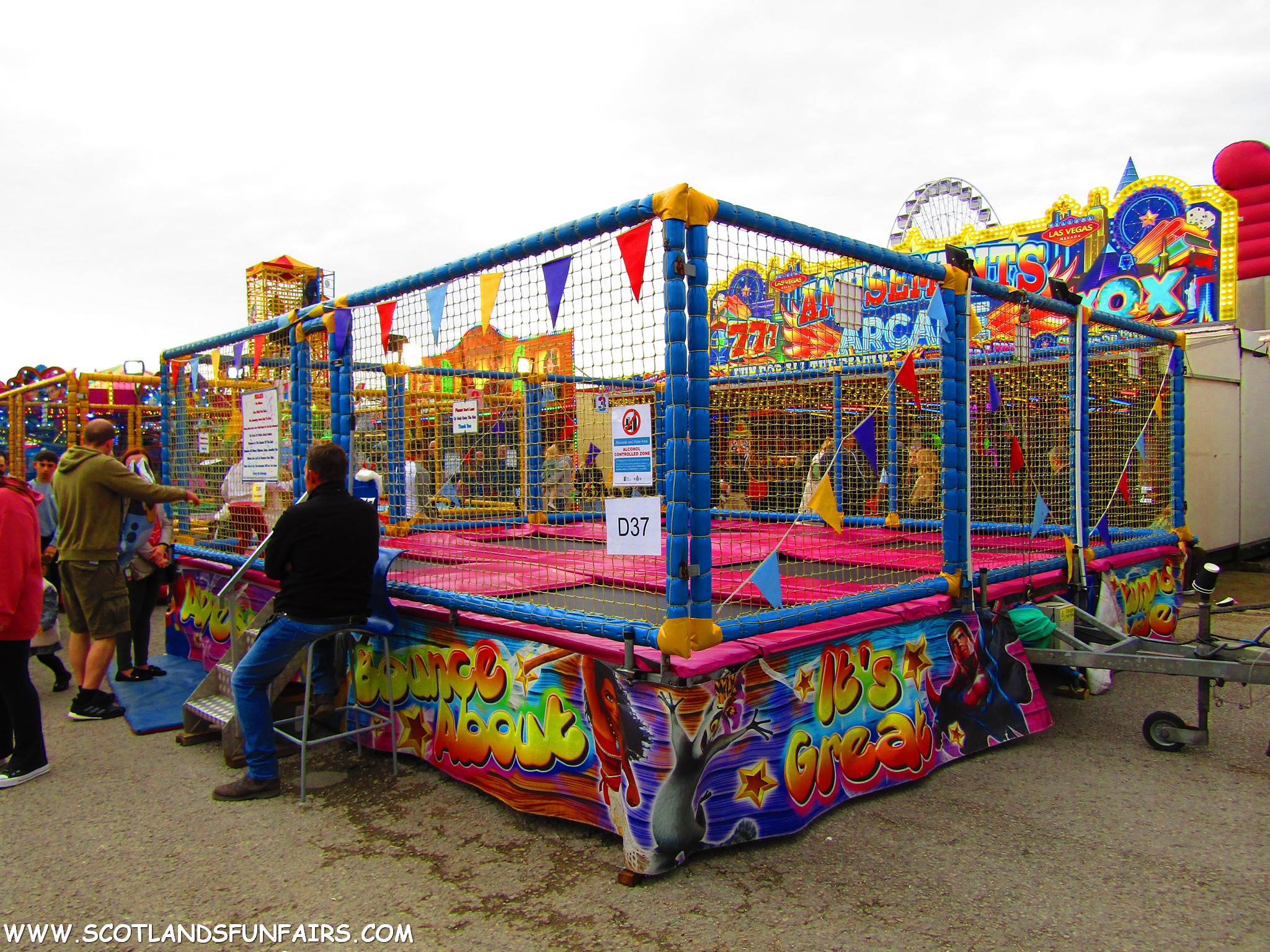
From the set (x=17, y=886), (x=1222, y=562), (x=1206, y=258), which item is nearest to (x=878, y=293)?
(x=1206, y=258)

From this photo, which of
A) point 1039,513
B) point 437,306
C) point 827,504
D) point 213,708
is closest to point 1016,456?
point 1039,513

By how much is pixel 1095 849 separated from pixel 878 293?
1144 centimetres

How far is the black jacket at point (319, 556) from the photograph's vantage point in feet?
13.4

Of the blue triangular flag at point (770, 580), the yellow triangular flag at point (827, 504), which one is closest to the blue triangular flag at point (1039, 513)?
the yellow triangular flag at point (827, 504)

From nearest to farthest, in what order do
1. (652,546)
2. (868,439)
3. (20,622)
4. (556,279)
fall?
(652,546) → (556,279) → (20,622) → (868,439)

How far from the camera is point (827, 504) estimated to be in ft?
12.3

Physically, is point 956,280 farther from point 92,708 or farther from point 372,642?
point 92,708

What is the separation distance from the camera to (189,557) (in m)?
6.52

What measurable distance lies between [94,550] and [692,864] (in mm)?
4311

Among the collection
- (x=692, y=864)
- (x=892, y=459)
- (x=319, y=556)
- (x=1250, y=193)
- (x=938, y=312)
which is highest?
(x=1250, y=193)

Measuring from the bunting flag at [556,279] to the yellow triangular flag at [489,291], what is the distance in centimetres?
42

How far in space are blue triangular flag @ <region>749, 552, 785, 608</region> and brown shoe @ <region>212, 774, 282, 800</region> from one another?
8.62 feet

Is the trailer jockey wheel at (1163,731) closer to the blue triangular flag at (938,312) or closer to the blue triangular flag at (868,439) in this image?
the blue triangular flag at (868,439)

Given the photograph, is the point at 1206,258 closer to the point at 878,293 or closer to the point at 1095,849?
the point at 878,293
